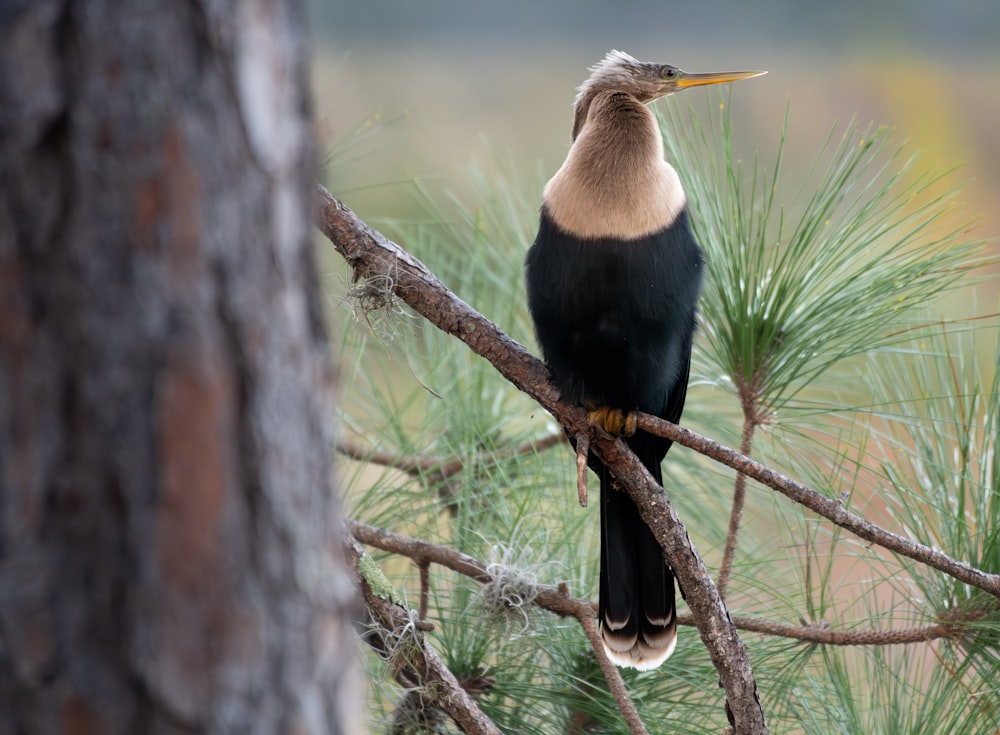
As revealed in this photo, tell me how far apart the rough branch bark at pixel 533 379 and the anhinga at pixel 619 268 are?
0.08m

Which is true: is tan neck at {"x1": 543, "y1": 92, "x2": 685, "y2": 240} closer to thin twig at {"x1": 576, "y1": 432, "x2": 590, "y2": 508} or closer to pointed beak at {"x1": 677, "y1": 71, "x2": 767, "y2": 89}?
pointed beak at {"x1": 677, "y1": 71, "x2": 767, "y2": 89}

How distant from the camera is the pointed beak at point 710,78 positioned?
879 mm

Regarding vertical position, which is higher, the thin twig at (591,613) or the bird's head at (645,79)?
the bird's head at (645,79)

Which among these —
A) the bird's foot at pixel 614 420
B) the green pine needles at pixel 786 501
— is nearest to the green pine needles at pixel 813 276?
the green pine needles at pixel 786 501

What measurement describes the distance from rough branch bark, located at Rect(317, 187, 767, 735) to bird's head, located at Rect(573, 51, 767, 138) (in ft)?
0.89

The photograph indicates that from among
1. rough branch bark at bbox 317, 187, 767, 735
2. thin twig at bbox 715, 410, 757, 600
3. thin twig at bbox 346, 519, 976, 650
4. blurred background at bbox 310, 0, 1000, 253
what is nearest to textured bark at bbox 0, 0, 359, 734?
rough branch bark at bbox 317, 187, 767, 735

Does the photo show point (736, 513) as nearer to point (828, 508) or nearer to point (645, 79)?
point (828, 508)

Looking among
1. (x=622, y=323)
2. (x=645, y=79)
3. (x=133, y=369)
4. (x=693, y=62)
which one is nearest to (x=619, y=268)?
(x=622, y=323)

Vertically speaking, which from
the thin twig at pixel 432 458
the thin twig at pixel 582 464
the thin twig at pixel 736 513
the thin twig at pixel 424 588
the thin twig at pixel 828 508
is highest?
the thin twig at pixel 828 508

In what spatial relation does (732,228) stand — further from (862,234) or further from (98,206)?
(98,206)

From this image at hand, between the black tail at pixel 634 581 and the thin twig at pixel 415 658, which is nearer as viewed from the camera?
the thin twig at pixel 415 658

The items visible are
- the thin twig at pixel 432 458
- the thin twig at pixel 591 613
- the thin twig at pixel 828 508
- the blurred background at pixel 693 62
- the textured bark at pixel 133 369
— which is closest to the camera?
the textured bark at pixel 133 369

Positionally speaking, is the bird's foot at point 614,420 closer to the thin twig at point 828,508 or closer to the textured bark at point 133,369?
→ the thin twig at point 828,508

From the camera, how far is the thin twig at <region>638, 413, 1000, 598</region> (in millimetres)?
663
